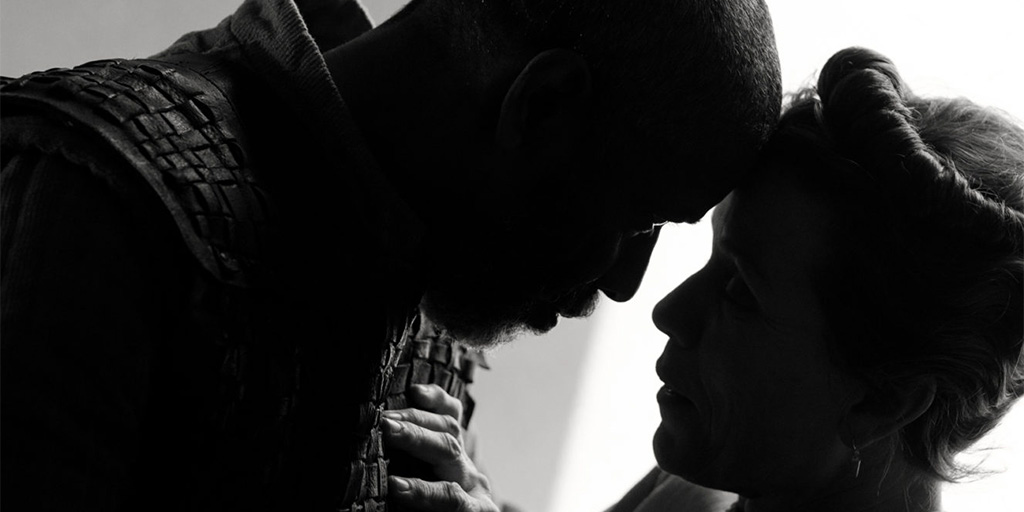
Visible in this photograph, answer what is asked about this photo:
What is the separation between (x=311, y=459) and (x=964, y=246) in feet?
2.14

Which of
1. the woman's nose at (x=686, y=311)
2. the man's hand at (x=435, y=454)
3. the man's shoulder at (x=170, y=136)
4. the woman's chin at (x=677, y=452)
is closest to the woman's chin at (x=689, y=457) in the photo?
the woman's chin at (x=677, y=452)

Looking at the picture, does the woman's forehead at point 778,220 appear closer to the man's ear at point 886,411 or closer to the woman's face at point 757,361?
the woman's face at point 757,361

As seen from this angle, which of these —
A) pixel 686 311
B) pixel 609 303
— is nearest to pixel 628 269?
pixel 686 311

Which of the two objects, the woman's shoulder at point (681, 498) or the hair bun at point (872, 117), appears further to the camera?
the woman's shoulder at point (681, 498)

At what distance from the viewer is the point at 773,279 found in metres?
1.15

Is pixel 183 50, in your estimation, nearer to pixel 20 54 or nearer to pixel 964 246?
pixel 20 54

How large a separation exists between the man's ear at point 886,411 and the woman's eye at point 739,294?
149 millimetres

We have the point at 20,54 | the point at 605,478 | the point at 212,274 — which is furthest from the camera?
the point at 605,478

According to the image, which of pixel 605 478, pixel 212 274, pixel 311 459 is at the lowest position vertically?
pixel 605 478

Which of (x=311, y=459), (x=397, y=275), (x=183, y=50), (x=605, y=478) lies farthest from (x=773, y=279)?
(x=605, y=478)

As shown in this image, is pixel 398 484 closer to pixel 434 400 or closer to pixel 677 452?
pixel 434 400

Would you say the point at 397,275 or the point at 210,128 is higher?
the point at 210,128

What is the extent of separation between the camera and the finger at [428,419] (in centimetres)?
119

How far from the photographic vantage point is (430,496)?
3.81ft
